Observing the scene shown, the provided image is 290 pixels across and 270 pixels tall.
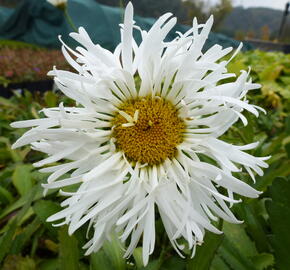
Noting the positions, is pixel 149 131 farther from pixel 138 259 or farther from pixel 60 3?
pixel 60 3

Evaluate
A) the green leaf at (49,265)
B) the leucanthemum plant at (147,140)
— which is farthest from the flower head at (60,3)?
the green leaf at (49,265)

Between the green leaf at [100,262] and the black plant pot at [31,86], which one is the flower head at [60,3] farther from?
the black plant pot at [31,86]

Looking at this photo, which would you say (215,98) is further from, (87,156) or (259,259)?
(259,259)

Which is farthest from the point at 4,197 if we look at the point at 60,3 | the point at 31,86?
the point at 31,86

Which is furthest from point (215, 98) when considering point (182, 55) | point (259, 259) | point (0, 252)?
point (0, 252)

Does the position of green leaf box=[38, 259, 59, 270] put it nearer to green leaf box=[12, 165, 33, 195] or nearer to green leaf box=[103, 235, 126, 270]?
green leaf box=[103, 235, 126, 270]
